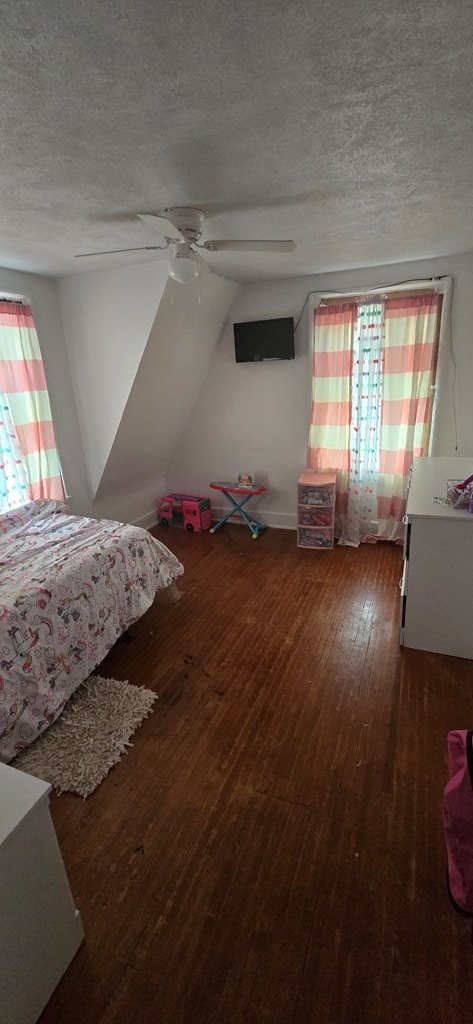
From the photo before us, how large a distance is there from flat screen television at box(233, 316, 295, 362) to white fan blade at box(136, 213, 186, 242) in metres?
1.95

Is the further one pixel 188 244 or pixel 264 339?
pixel 264 339

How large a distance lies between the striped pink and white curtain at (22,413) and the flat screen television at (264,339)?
1.73m

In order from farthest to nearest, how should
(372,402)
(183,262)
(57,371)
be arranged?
(372,402), (57,371), (183,262)

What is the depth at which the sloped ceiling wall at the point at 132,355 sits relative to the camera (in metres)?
2.99

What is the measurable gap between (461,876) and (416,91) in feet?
7.38

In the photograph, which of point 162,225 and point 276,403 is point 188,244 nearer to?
point 162,225

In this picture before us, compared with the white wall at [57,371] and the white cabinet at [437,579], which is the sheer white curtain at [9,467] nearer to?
the white wall at [57,371]

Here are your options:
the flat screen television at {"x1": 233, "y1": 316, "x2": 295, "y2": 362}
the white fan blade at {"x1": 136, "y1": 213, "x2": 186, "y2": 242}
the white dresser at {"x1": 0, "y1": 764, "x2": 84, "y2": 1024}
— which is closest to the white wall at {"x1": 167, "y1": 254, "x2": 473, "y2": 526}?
the flat screen television at {"x1": 233, "y1": 316, "x2": 295, "y2": 362}

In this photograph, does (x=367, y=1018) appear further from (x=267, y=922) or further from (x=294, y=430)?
(x=294, y=430)

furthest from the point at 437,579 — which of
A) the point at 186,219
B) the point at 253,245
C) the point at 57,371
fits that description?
the point at 57,371

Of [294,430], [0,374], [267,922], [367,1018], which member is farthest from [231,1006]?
[294,430]

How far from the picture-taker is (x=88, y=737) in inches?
78.1

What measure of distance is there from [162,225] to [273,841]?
239 centimetres

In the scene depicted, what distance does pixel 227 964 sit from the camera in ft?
4.06
